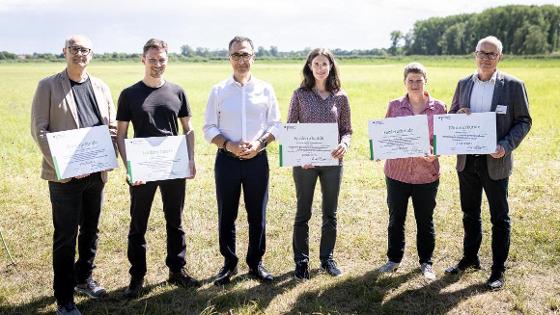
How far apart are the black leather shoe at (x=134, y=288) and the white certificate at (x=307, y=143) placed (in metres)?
1.91

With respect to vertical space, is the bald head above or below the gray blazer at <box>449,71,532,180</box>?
above

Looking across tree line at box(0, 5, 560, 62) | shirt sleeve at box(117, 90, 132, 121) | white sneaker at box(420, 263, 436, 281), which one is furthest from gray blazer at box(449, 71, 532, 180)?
tree line at box(0, 5, 560, 62)

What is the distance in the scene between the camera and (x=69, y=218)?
13.8 feet

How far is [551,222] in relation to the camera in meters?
6.61

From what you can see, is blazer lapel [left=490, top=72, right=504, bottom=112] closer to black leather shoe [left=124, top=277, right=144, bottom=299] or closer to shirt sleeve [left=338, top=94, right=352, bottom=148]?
shirt sleeve [left=338, top=94, right=352, bottom=148]

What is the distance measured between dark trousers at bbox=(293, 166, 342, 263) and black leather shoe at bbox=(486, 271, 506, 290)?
65.6 inches

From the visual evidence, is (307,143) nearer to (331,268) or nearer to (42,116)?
(331,268)

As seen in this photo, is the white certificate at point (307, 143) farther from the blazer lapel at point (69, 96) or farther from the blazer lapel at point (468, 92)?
the blazer lapel at point (69, 96)

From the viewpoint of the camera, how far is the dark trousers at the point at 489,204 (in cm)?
476

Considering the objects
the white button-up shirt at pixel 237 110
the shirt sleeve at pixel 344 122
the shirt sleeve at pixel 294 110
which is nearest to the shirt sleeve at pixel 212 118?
the white button-up shirt at pixel 237 110

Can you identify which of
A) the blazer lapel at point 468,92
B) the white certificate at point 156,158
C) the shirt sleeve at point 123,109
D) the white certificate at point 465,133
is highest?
the blazer lapel at point 468,92

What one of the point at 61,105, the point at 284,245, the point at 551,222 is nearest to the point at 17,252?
the point at 61,105

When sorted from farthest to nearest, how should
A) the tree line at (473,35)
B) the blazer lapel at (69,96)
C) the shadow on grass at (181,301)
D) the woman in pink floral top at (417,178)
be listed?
the tree line at (473,35)
the woman in pink floral top at (417,178)
the shadow on grass at (181,301)
the blazer lapel at (69,96)

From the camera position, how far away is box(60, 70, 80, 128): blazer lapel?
4.10 meters
